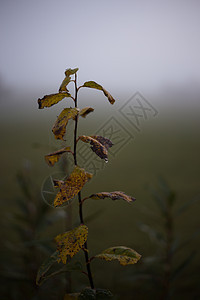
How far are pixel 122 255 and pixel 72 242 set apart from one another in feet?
0.21

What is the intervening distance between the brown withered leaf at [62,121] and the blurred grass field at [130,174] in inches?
45.9

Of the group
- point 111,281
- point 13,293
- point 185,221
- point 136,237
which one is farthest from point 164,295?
point 185,221

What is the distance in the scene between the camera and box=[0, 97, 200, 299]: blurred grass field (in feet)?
5.50

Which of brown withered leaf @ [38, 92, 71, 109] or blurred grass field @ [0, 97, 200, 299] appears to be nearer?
brown withered leaf @ [38, 92, 71, 109]

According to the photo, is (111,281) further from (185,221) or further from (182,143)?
(182,143)

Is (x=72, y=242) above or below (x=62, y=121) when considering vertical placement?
below

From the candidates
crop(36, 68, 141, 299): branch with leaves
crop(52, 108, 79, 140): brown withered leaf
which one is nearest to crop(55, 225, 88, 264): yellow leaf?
crop(36, 68, 141, 299): branch with leaves

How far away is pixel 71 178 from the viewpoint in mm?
322

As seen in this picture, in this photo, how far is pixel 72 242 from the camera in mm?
328

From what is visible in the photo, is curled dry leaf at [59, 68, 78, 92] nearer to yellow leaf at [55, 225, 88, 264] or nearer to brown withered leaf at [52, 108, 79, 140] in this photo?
brown withered leaf at [52, 108, 79, 140]

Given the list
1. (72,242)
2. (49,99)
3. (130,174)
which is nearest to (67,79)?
(49,99)

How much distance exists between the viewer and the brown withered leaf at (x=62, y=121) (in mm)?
314

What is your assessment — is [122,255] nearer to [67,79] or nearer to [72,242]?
[72,242]

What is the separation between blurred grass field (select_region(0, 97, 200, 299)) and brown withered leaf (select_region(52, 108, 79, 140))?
116cm
